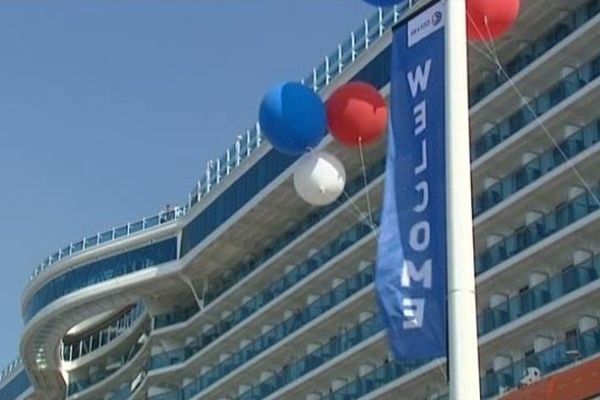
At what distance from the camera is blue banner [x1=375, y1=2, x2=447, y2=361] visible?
949 centimetres

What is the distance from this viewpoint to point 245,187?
1692 inches

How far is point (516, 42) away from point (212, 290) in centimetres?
1760

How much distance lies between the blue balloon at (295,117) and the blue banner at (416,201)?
131 cm

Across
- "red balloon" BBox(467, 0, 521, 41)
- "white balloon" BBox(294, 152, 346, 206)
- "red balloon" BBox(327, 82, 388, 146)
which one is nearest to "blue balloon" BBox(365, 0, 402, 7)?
"red balloon" BBox(467, 0, 521, 41)

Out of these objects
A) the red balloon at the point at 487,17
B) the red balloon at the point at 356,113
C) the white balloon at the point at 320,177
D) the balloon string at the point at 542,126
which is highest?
the balloon string at the point at 542,126

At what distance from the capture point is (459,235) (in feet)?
31.0

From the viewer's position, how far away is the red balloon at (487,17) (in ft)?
36.3

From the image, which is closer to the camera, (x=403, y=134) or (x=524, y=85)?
(x=403, y=134)

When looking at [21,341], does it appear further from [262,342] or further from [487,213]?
[487,213]

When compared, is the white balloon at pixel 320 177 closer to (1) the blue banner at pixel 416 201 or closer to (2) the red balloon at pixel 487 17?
(1) the blue banner at pixel 416 201

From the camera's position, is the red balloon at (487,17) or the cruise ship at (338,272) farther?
the cruise ship at (338,272)

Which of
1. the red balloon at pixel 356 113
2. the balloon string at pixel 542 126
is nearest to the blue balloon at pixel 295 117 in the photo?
the red balloon at pixel 356 113

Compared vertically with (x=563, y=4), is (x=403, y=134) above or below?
below

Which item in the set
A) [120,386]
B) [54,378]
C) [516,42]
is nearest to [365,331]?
[516,42]
